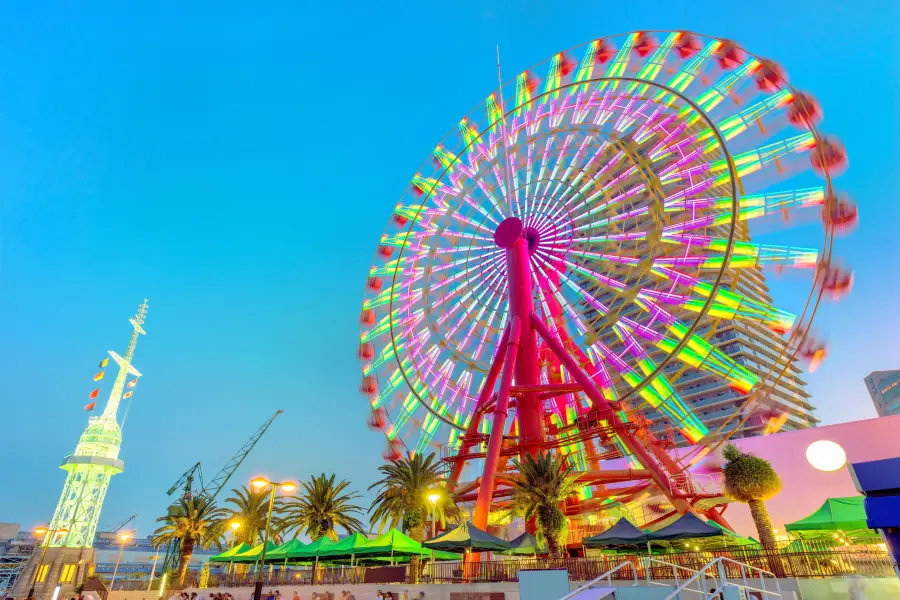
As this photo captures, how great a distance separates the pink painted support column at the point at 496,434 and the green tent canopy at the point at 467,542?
7.75 ft

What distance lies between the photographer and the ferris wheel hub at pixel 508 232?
3077 cm

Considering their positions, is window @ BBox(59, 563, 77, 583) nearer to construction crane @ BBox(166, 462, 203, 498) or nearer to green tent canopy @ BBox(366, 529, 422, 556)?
construction crane @ BBox(166, 462, 203, 498)

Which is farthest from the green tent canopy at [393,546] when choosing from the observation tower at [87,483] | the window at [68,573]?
the observation tower at [87,483]

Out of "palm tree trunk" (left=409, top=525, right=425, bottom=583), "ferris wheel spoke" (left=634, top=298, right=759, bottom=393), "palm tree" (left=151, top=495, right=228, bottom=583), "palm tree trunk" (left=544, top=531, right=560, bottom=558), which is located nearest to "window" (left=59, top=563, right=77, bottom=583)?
"palm tree" (left=151, top=495, right=228, bottom=583)

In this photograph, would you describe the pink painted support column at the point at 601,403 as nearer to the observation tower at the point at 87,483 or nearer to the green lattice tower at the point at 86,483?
the observation tower at the point at 87,483

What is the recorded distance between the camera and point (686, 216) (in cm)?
2541

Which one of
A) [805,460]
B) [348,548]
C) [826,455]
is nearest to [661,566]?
[348,548]

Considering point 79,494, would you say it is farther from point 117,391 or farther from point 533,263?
point 533,263

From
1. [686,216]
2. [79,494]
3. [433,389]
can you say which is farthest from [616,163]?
[79,494]

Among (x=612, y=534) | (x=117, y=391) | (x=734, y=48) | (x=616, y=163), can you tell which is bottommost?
(x=612, y=534)

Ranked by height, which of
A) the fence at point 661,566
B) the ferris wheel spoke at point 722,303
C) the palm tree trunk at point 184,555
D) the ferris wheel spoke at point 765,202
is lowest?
the fence at point 661,566

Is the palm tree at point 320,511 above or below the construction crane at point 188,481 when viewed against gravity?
below

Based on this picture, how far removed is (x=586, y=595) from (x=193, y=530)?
35440 mm

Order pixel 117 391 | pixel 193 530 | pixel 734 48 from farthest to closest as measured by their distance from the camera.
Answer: pixel 117 391 → pixel 193 530 → pixel 734 48
